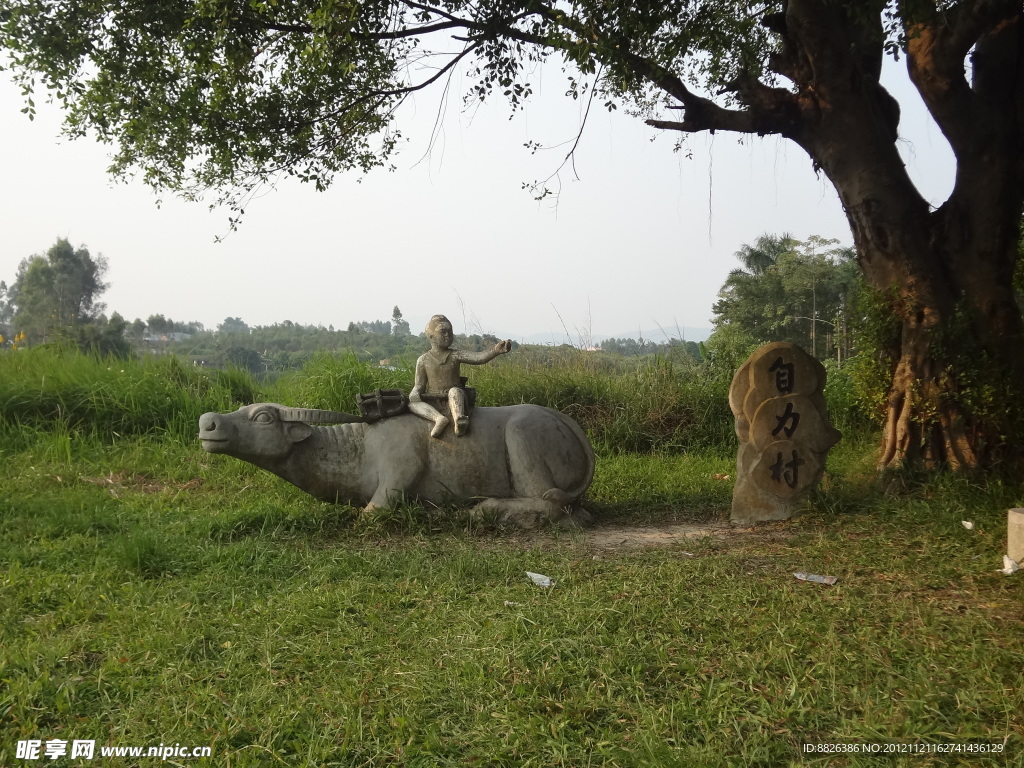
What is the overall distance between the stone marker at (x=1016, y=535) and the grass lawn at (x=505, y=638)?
0.13m

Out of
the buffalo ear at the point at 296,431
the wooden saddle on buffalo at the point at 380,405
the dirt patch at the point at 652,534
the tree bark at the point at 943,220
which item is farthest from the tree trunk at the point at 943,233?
the buffalo ear at the point at 296,431

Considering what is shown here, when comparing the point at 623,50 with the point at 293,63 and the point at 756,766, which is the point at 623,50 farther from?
the point at 756,766

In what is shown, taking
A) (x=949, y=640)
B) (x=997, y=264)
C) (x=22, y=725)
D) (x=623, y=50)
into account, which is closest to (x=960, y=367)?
(x=997, y=264)

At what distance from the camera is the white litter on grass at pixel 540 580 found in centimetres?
368

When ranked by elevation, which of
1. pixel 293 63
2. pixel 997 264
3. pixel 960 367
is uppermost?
pixel 293 63

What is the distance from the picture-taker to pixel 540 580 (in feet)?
12.2

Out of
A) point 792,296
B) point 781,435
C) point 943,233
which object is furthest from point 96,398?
point 792,296

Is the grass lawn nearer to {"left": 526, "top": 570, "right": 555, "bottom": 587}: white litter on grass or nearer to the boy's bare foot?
{"left": 526, "top": 570, "right": 555, "bottom": 587}: white litter on grass

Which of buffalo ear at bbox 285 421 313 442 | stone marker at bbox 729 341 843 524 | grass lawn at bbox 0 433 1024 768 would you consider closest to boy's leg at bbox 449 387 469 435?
grass lawn at bbox 0 433 1024 768

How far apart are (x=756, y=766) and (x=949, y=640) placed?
119 centimetres

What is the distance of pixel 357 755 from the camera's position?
7.61ft

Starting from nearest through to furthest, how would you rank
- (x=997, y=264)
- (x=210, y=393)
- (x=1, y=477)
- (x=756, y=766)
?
(x=756, y=766)
(x=997, y=264)
(x=1, y=477)
(x=210, y=393)

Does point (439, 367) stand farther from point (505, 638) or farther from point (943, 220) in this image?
point (943, 220)

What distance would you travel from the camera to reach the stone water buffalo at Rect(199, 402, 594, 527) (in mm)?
4766
